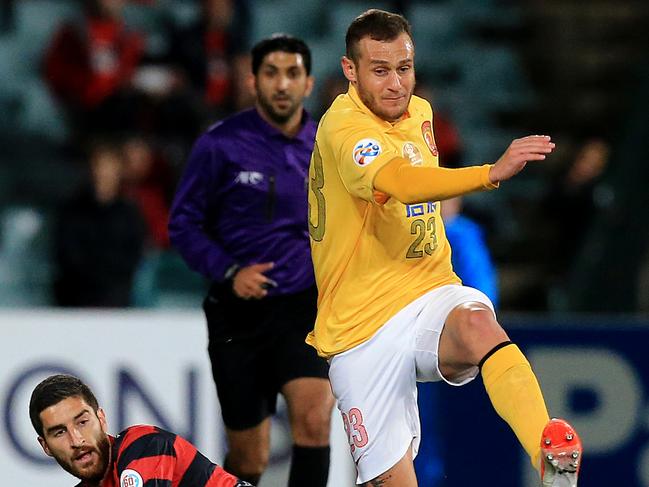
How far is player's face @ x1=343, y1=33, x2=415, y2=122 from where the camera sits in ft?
15.9

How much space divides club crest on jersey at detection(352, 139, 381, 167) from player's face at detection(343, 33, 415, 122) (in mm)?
201

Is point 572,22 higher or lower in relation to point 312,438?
higher

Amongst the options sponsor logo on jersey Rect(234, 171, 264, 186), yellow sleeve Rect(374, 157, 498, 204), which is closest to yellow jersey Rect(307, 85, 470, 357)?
yellow sleeve Rect(374, 157, 498, 204)

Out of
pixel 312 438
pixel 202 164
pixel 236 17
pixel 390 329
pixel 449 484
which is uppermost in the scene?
pixel 236 17

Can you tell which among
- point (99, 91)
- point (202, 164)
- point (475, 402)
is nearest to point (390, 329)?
point (202, 164)

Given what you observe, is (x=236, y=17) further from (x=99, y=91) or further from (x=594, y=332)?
(x=594, y=332)

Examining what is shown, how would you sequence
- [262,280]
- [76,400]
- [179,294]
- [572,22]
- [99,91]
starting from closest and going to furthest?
[76,400], [262,280], [179,294], [99,91], [572,22]

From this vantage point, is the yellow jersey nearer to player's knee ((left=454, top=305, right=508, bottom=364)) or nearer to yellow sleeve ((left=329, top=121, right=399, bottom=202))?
yellow sleeve ((left=329, top=121, right=399, bottom=202))

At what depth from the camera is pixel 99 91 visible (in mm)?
10000

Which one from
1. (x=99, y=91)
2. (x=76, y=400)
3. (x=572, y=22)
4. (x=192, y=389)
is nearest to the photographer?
(x=76, y=400)

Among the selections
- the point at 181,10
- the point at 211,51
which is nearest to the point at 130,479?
the point at 211,51

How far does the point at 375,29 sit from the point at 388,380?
1190 millimetres

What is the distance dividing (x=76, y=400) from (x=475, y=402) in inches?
140

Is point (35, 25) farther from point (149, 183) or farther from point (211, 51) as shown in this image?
point (149, 183)
